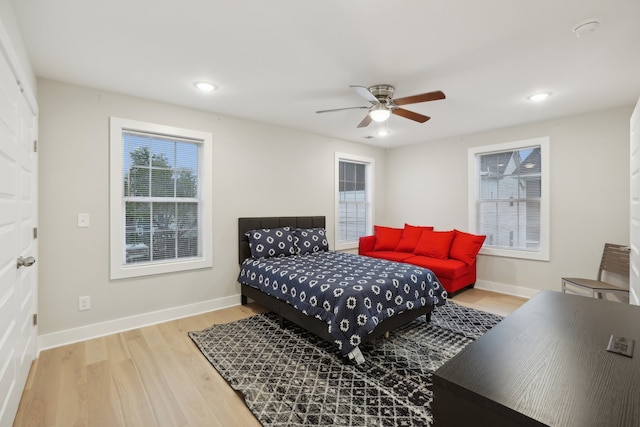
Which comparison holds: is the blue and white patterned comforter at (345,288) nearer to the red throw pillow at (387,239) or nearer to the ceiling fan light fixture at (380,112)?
the ceiling fan light fixture at (380,112)

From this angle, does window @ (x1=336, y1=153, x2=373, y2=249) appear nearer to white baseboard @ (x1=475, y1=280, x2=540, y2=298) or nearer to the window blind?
white baseboard @ (x1=475, y1=280, x2=540, y2=298)

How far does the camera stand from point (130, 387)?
7.09ft

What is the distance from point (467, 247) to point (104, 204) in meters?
4.55

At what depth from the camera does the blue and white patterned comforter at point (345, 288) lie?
2361 mm

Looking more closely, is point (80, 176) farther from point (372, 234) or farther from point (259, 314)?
point (372, 234)

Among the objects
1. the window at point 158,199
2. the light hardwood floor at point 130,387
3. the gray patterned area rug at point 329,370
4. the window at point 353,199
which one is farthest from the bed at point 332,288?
Answer: the window at point 353,199

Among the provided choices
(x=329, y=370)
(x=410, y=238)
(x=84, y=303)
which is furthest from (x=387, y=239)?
(x=84, y=303)

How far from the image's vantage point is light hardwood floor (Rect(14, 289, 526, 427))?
1857 mm

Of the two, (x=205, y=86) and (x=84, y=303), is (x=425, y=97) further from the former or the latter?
(x=84, y=303)

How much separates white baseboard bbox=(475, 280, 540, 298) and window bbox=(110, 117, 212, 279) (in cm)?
401

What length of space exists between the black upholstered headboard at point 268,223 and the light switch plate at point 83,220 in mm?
1571

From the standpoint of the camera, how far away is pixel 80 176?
2889 mm

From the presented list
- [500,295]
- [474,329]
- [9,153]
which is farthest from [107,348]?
Result: [500,295]

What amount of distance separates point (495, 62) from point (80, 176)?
3836 mm
